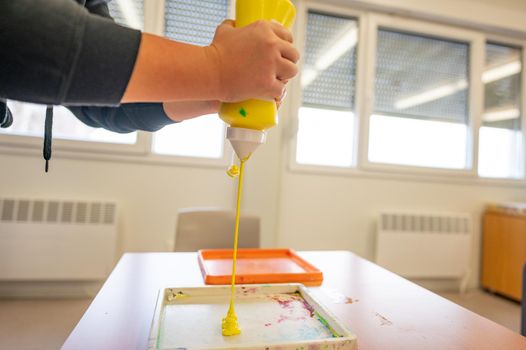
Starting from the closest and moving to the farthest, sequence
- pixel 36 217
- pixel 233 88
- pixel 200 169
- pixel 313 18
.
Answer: pixel 233 88
pixel 36 217
pixel 200 169
pixel 313 18

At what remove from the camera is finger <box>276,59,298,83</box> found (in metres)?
0.45

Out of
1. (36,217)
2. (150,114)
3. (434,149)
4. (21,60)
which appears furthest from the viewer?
(434,149)

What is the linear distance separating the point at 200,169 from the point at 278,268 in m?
1.59

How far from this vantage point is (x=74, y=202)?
2.19 metres

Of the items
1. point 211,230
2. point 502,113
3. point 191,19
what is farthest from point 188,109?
point 502,113

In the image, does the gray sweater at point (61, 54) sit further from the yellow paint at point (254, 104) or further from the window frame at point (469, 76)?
the window frame at point (469, 76)

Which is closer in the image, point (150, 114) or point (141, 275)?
point (150, 114)

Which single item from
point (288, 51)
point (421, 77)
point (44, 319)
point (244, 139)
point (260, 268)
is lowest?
point (44, 319)

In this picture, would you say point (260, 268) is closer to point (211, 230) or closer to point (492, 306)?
point (211, 230)

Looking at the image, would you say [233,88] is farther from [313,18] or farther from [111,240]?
[313,18]

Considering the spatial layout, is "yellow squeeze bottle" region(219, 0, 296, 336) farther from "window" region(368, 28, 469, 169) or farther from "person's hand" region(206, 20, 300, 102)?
"window" region(368, 28, 469, 169)

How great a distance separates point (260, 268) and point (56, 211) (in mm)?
1763

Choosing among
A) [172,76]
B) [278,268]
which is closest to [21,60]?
[172,76]

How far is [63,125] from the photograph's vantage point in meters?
2.33
